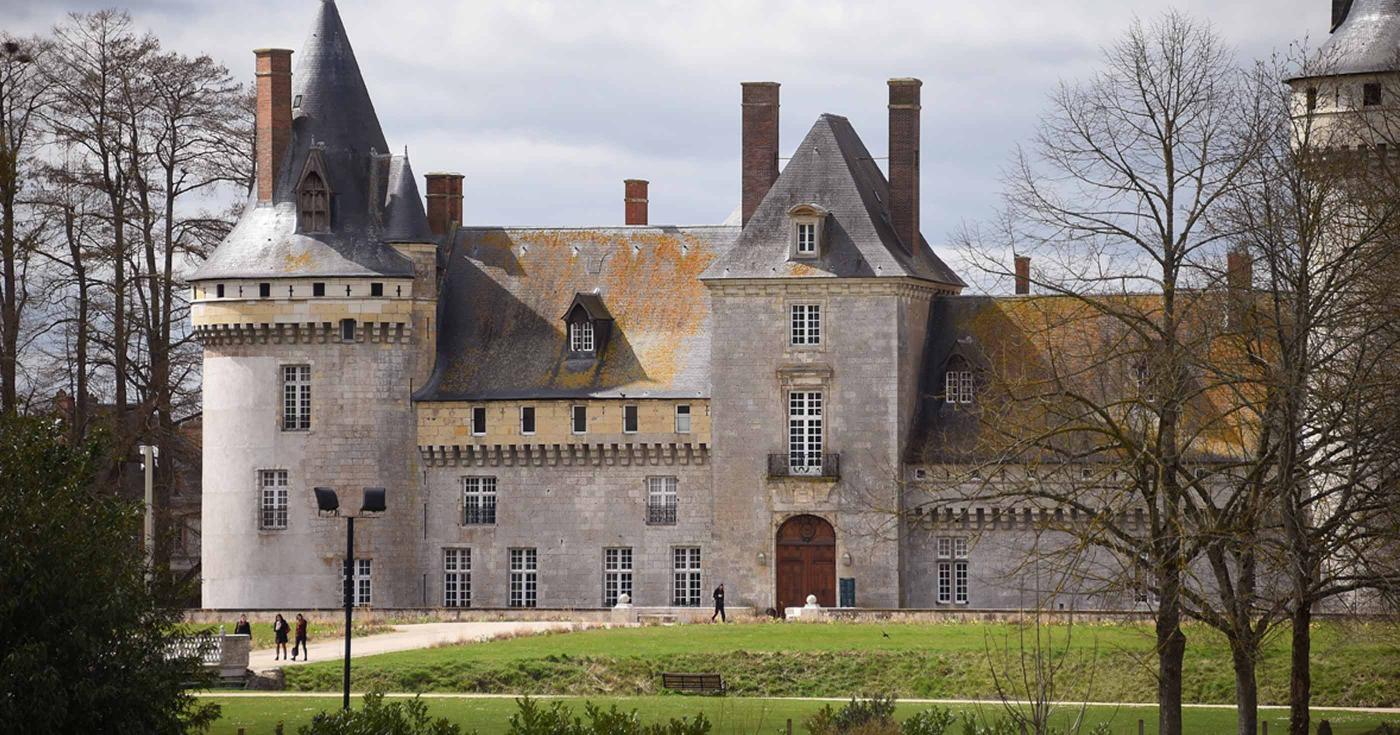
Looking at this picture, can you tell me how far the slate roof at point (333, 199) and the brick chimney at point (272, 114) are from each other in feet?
0.65

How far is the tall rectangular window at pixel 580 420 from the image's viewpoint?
55.4 metres

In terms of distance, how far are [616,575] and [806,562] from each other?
425 centimetres

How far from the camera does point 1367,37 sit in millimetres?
49344

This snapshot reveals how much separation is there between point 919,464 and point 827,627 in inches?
290

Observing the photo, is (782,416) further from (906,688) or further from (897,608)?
(906,688)

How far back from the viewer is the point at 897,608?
5203 centimetres

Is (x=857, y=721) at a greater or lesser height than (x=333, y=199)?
lesser

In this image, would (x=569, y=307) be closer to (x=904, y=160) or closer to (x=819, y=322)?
(x=819, y=322)

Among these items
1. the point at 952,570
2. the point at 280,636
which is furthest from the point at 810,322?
the point at 280,636

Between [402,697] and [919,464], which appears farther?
[919,464]

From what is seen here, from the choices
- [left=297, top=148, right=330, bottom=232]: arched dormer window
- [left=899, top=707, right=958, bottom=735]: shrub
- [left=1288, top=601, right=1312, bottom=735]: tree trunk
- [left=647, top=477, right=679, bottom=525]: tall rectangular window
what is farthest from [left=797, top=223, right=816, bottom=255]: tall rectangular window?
[left=899, top=707, right=958, bottom=735]: shrub

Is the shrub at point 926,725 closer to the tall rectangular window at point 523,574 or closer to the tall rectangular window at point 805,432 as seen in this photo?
the tall rectangular window at point 805,432

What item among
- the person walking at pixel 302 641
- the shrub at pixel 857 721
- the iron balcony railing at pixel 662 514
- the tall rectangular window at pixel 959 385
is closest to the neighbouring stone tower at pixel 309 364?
the iron balcony railing at pixel 662 514

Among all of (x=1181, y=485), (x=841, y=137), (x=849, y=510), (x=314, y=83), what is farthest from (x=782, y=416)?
(x=1181, y=485)
